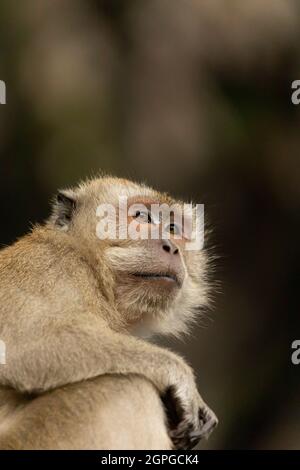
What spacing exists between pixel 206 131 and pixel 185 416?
30.3 ft

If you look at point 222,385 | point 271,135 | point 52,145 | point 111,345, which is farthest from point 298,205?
point 111,345

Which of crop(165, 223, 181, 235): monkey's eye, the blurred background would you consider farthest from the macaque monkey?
the blurred background

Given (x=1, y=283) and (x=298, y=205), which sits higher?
(x=298, y=205)

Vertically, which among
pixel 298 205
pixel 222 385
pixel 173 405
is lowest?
pixel 222 385

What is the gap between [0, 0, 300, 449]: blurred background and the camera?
14.8 m

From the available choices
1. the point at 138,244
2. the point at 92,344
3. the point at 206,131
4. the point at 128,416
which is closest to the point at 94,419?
the point at 128,416

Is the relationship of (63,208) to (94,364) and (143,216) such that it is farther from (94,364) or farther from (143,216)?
(94,364)

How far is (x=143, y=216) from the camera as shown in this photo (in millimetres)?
7301

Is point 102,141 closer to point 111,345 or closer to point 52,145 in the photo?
point 52,145

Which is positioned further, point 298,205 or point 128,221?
point 298,205

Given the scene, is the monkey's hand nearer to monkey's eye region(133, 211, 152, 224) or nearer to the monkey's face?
the monkey's face

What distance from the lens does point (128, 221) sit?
7.22 meters

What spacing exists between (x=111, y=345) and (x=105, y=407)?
0.45m

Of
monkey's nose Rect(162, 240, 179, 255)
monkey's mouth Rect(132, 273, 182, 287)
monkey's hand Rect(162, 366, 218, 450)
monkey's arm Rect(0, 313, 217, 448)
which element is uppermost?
monkey's nose Rect(162, 240, 179, 255)
